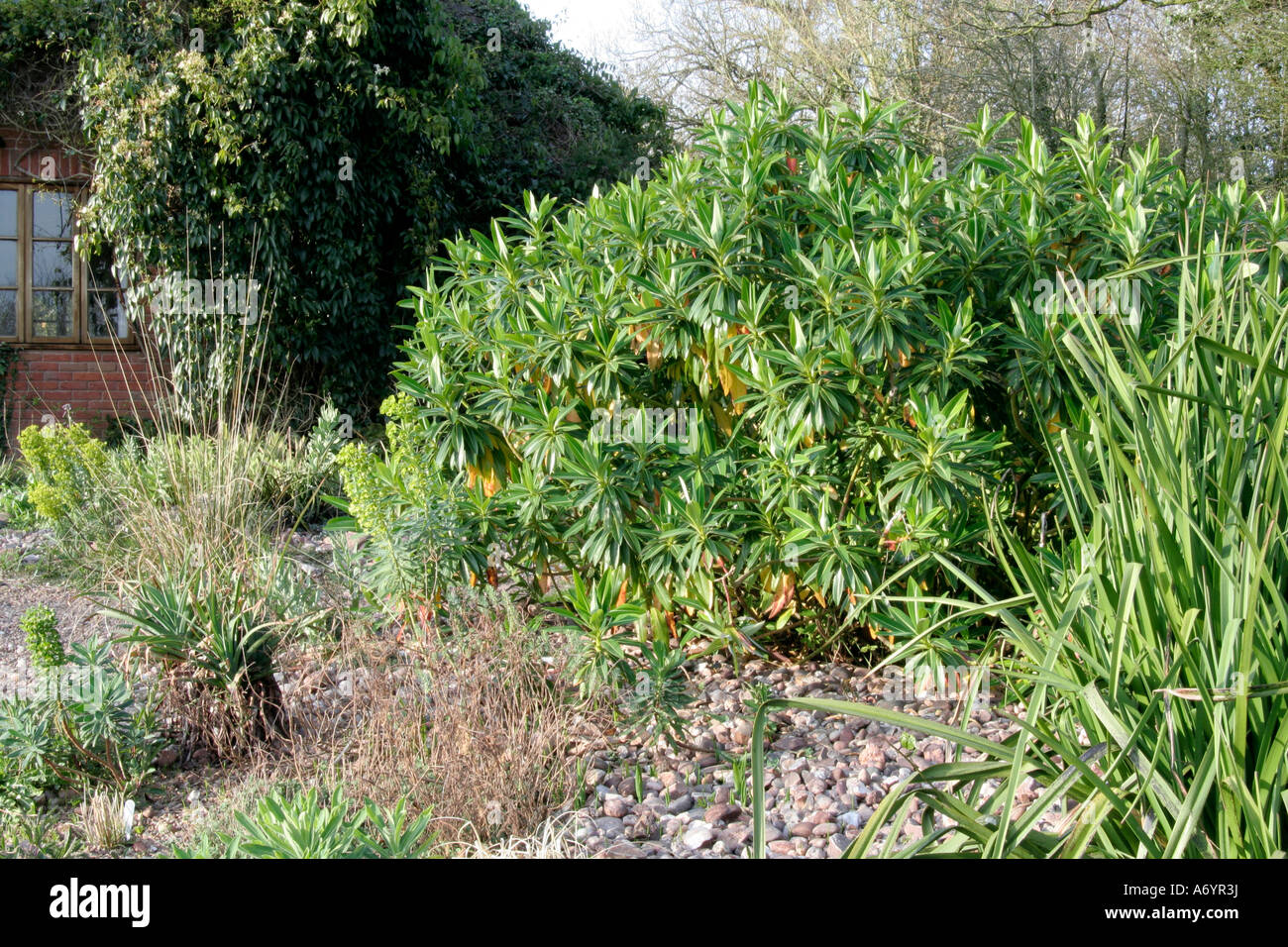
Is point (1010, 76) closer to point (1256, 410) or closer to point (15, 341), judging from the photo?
point (15, 341)

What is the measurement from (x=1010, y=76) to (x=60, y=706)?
1563 cm

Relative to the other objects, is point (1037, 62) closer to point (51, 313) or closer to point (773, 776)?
point (51, 313)

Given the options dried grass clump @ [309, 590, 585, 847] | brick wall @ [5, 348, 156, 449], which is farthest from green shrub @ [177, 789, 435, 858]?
brick wall @ [5, 348, 156, 449]

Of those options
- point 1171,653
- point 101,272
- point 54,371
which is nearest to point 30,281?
point 101,272

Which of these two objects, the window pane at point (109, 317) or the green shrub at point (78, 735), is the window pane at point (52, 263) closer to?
the window pane at point (109, 317)

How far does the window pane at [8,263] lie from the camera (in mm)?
9789

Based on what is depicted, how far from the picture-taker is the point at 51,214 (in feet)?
32.3

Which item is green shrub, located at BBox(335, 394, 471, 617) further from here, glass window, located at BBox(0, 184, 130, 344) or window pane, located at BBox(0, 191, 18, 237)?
window pane, located at BBox(0, 191, 18, 237)

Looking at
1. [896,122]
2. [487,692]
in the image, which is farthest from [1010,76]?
[487,692]

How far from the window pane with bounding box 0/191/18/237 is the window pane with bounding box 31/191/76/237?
16 cm

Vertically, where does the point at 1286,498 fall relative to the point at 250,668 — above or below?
above

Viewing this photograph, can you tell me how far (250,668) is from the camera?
341 centimetres

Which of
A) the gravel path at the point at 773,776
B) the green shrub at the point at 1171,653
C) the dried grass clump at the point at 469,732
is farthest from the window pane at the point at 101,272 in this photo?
the green shrub at the point at 1171,653

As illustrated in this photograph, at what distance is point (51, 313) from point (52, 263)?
19.2 inches
